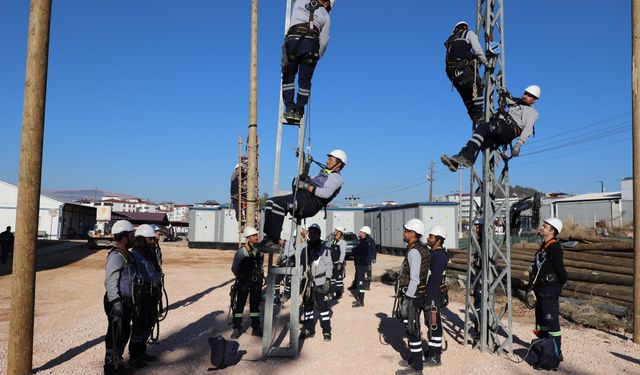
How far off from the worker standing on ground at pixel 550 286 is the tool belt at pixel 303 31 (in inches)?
182

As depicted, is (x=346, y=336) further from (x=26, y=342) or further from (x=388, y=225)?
(x=388, y=225)

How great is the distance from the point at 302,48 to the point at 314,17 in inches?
20.9

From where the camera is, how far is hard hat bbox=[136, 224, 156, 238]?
6961mm

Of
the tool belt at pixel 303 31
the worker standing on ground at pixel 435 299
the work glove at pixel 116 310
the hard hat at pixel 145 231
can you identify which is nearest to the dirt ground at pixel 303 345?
the worker standing on ground at pixel 435 299

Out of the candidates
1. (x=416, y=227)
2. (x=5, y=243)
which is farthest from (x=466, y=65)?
(x=5, y=243)

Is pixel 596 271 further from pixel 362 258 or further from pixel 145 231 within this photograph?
pixel 145 231

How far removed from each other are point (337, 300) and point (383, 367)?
598 centimetres

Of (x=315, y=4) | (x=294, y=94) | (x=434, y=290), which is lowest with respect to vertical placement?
(x=434, y=290)

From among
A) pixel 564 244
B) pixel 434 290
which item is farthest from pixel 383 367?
pixel 564 244

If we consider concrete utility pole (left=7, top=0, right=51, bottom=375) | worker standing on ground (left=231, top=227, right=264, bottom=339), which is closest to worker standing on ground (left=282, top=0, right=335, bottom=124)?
worker standing on ground (left=231, top=227, right=264, bottom=339)

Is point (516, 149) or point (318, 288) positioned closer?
point (516, 149)

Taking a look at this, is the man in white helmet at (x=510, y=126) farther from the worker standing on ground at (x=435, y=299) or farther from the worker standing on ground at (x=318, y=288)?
the worker standing on ground at (x=318, y=288)

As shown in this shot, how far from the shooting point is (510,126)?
24.2 feet

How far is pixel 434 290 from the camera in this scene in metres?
6.59
